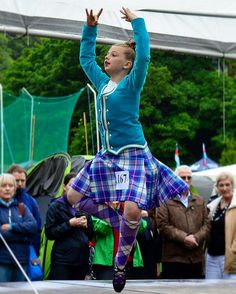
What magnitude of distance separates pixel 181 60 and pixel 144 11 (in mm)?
6968

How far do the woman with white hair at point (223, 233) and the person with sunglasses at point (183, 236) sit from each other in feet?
0.50

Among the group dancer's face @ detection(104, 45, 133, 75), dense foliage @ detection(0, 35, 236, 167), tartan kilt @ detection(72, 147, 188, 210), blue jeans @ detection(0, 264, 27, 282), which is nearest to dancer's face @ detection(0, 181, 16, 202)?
blue jeans @ detection(0, 264, 27, 282)

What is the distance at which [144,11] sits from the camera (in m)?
9.88

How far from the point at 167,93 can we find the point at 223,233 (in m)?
5.29

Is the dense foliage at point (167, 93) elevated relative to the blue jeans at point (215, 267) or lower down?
elevated

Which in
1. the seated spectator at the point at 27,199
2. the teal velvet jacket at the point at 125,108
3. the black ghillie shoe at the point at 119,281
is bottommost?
the black ghillie shoe at the point at 119,281

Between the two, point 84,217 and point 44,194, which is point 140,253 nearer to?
point 84,217

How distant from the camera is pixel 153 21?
10398 millimetres

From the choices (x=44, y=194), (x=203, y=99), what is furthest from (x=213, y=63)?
(x=44, y=194)

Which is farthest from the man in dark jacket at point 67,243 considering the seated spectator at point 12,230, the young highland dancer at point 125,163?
the young highland dancer at point 125,163

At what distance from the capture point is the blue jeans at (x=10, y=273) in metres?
9.30

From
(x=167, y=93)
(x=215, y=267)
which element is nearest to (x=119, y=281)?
(x=215, y=267)

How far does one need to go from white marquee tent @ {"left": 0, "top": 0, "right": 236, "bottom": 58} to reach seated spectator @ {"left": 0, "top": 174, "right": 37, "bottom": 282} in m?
1.62

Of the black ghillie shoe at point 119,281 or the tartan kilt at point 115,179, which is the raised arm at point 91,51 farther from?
the black ghillie shoe at point 119,281
